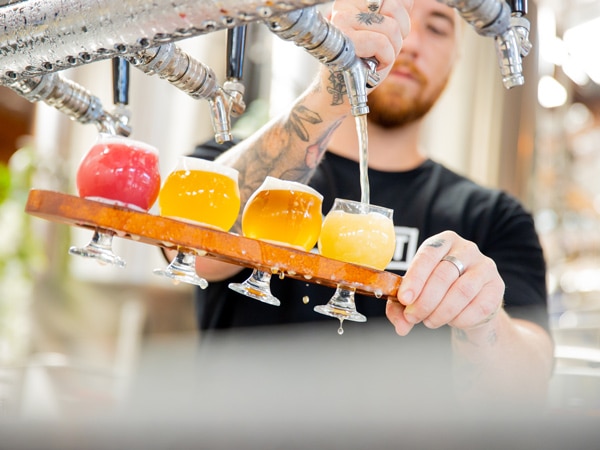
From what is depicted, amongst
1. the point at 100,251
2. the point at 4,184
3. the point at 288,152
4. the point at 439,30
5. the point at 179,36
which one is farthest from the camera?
the point at 4,184

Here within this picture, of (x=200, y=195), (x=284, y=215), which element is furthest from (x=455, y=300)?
(x=200, y=195)

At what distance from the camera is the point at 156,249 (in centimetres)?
418

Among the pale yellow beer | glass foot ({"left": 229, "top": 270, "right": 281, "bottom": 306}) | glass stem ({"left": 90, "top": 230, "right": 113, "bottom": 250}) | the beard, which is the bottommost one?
glass foot ({"left": 229, "top": 270, "right": 281, "bottom": 306})

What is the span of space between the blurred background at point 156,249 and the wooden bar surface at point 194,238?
3.72ft

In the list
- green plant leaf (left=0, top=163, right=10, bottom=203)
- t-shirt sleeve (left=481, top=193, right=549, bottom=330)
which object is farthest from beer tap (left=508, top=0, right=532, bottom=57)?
green plant leaf (left=0, top=163, right=10, bottom=203)

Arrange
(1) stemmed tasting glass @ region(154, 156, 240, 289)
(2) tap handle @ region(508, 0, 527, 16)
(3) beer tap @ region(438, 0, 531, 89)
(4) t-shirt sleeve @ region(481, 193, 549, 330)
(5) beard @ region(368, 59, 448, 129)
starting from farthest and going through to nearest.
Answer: (5) beard @ region(368, 59, 448, 129) < (4) t-shirt sleeve @ region(481, 193, 549, 330) < (1) stemmed tasting glass @ region(154, 156, 240, 289) < (2) tap handle @ region(508, 0, 527, 16) < (3) beer tap @ region(438, 0, 531, 89)

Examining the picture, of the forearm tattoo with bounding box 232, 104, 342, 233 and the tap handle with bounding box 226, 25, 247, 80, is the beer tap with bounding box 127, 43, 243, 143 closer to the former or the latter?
the tap handle with bounding box 226, 25, 247, 80

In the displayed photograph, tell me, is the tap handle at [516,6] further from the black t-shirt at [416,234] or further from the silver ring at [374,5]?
the black t-shirt at [416,234]

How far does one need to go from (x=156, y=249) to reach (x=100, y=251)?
331 centimetres

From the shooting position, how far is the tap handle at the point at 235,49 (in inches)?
39.7

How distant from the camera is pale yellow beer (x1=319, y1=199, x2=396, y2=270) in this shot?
1118 mm

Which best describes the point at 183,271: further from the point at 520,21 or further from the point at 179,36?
the point at 520,21

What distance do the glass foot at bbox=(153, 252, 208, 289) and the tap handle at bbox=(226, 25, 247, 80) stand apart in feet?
0.89

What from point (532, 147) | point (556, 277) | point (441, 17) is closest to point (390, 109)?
point (441, 17)
